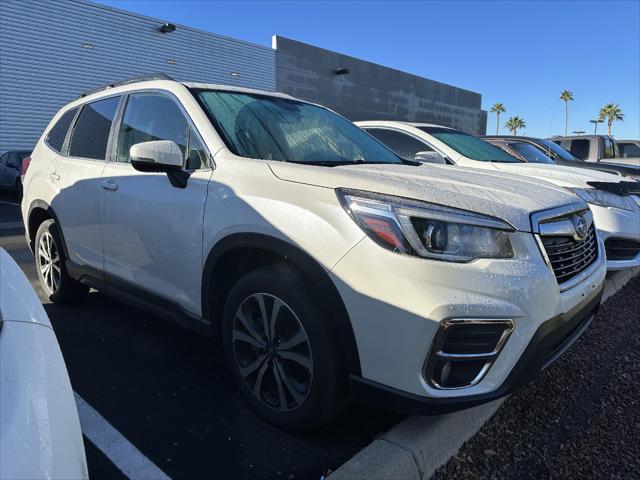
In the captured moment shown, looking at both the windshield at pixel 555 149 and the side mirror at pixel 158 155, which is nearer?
the side mirror at pixel 158 155

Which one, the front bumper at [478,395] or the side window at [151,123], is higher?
the side window at [151,123]

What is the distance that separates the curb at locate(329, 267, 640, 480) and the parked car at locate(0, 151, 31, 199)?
12889 millimetres

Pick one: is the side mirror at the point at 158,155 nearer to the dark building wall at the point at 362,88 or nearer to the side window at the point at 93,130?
the side window at the point at 93,130

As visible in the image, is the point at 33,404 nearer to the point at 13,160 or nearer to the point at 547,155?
the point at 547,155

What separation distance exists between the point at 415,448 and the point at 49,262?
363 cm

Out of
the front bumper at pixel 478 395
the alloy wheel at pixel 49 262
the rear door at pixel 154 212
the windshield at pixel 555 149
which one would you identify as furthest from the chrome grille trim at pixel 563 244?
the windshield at pixel 555 149

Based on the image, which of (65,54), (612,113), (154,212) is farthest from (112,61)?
(612,113)

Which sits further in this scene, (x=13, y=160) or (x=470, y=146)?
(x=13, y=160)

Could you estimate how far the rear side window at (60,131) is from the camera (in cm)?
422

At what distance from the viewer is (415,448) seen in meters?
2.19

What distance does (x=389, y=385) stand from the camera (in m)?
2.04

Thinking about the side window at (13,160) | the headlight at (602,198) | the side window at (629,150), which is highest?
the side window at (629,150)

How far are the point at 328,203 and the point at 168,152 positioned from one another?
1080 mm

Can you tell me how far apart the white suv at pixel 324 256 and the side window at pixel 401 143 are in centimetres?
273
